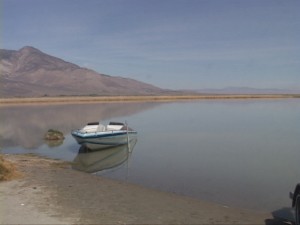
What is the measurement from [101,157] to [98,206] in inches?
553

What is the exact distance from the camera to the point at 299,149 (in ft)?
84.9

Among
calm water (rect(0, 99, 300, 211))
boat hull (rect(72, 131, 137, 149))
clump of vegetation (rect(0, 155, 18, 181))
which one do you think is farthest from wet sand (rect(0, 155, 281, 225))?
boat hull (rect(72, 131, 137, 149))

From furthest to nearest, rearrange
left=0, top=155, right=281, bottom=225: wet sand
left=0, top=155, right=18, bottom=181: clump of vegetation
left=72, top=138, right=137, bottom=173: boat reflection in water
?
1. left=72, top=138, right=137, bottom=173: boat reflection in water
2. left=0, top=155, right=18, bottom=181: clump of vegetation
3. left=0, top=155, right=281, bottom=225: wet sand

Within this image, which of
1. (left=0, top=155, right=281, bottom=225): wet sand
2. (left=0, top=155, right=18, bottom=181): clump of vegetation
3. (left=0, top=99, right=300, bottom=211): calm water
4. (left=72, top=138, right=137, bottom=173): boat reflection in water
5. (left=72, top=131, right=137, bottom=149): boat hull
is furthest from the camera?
(left=72, top=131, right=137, bottom=149): boat hull

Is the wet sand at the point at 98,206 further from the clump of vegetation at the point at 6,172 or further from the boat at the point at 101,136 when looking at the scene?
the boat at the point at 101,136

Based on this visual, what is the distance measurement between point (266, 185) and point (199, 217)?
6673 millimetres

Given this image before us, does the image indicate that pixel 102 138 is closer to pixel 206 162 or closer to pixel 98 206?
pixel 206 162

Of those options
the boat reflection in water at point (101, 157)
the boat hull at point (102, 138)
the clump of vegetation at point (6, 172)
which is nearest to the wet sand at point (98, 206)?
the clump of vegetation at point (6, 172)

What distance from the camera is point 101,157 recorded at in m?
25.2

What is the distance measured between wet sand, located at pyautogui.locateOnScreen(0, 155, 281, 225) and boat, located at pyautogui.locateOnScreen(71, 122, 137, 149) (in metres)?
11.5

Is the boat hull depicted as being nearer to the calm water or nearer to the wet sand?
the calm water

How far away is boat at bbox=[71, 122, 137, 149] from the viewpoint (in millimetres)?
27013

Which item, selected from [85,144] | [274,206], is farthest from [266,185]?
[85,144]

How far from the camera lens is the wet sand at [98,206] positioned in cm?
994
